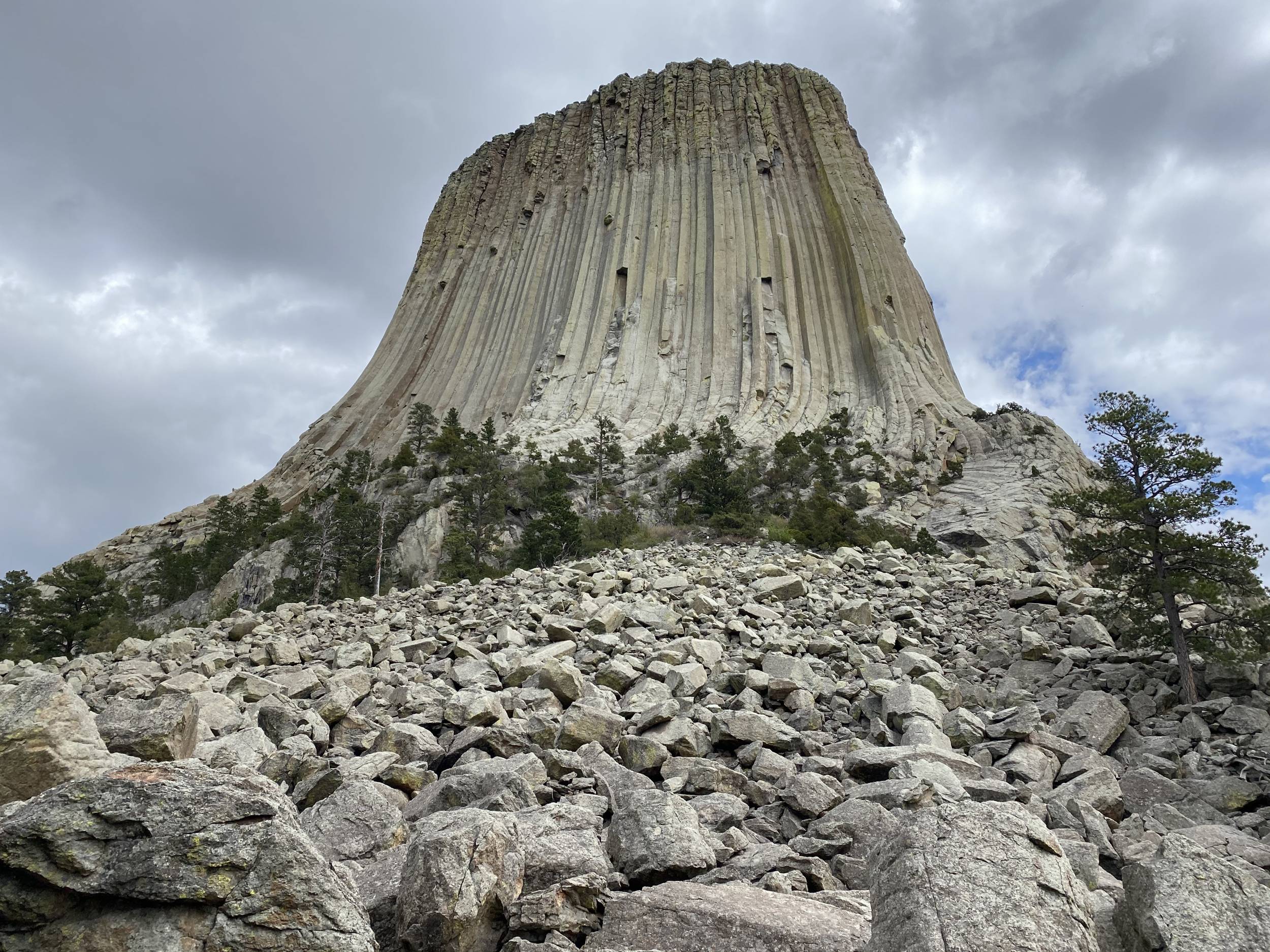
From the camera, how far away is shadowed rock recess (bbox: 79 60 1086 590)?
4362 cm

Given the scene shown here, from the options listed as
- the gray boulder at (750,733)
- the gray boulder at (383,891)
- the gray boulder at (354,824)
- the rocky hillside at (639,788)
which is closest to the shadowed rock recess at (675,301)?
the rocky hillside at (639,788)

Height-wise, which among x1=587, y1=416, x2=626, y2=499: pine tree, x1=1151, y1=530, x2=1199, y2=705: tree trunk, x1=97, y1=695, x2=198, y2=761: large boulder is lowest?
x1=97, y1=695, x2=198, y2=761: large boulder

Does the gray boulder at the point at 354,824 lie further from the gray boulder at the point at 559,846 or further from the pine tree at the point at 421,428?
the pine tree at the point at 421,428

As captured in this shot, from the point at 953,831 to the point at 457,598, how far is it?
36.1 feet

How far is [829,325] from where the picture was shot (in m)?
49.9

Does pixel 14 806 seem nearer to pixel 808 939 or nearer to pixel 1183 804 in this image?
pixel 808 939

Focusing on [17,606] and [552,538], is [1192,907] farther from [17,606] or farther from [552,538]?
[17,606]

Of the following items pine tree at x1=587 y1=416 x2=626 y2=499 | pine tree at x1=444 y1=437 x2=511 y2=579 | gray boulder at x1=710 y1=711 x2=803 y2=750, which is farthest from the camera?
pine tree at x1=587 y1=416 x2=626 y2=499

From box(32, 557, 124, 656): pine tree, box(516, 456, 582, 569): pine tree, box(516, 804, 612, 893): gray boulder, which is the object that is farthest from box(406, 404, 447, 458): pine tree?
box(516, 804, 612, 893): gray boulder

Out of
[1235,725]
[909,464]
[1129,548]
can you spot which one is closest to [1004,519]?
[909,464]

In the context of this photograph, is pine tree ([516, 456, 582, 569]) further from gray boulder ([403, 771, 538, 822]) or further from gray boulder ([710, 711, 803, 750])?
gray boulder ([403, 771, 538, 822])

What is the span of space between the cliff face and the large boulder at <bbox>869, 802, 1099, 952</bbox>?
38.2m

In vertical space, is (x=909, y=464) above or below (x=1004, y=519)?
above

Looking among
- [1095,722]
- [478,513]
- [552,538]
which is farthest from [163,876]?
[478,513]
